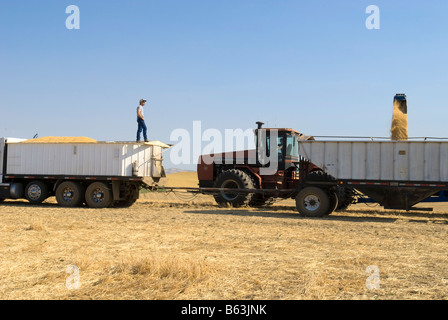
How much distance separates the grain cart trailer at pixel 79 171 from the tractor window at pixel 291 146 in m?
5.94

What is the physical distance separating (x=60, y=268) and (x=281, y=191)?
11697 millimetres

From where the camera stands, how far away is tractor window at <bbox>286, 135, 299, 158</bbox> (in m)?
18.8

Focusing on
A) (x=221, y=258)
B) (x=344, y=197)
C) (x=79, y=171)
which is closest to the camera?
(x=221, y=258)

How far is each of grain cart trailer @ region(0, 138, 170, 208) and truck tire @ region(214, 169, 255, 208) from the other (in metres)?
3.21

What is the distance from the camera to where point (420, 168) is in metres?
16.0

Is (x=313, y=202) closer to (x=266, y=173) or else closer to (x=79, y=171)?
(x=266, y=173)

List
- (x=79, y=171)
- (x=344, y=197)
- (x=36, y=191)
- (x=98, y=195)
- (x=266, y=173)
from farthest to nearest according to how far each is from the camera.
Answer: (x=36, y=191) → (x=79, y=171) → (x=98, y=195) → (x=266, y=173) → (x=344, y=197)

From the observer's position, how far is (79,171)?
2066 cm

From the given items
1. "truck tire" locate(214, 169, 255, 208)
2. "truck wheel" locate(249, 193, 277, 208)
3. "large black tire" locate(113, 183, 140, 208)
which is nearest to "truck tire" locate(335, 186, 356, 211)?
"truck wheel" locate(249, 193, 277, 208)

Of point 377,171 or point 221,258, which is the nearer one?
Answer: point 221,258

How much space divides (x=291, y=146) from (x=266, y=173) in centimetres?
151

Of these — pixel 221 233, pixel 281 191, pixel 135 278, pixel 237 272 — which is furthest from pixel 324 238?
pixel 281 191

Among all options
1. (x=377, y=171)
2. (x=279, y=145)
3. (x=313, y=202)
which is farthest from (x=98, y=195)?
(x=377, y=171)

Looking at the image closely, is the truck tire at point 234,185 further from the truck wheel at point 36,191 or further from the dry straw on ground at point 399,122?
the truck wheel at point 36,191
